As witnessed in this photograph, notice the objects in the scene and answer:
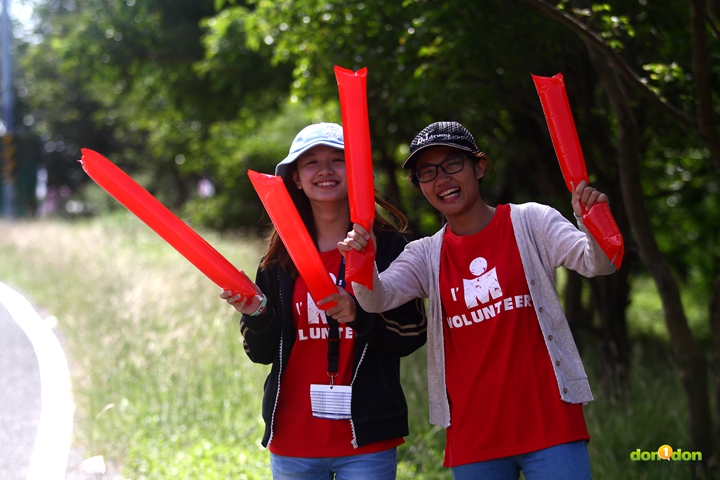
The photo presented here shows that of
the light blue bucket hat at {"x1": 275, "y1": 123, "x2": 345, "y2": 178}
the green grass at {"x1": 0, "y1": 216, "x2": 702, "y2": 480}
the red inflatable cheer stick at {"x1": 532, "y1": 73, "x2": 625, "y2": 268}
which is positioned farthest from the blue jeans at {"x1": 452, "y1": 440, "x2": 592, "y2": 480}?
the green grass at {"x1": 0, "y1": 216, "x2": 702, "y2": 480}

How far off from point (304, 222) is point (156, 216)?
0.62 metres

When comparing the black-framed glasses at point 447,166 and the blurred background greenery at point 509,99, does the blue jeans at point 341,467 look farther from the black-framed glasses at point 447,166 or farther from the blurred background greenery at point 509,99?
the blurred background greenery at point 509,99

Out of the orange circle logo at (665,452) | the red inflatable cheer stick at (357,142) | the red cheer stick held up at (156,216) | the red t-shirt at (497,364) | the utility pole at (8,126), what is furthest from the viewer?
the utility pole at (8,126)

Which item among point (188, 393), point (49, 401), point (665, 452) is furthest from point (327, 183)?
point (49, 401)

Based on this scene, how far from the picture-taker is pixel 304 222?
2652 millimetres

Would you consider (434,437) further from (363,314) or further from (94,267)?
(94,267)

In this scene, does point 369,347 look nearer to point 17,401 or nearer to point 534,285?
point 534,285

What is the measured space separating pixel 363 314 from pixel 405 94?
3.39 metres

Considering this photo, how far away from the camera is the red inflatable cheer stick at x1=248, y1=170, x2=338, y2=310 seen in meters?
2.01

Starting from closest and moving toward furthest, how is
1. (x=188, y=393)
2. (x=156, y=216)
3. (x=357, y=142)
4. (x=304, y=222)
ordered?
(x=357, y=142), (x=156, y=216), (x=304, y=222), (x=188, y=393)

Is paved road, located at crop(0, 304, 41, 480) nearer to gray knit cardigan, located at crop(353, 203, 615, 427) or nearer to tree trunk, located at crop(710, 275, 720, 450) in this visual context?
gray knit cardigan, located at crop(353, 203, 615, 427)

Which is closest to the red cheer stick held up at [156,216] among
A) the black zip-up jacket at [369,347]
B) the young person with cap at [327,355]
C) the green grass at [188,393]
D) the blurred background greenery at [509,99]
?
the young person with cap at [327,355]

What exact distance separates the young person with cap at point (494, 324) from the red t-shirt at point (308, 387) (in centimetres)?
26

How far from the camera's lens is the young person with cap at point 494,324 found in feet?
7.27
